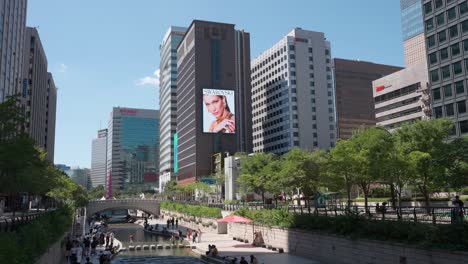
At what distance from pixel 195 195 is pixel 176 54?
264 ft

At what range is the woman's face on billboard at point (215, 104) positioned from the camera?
146 metres

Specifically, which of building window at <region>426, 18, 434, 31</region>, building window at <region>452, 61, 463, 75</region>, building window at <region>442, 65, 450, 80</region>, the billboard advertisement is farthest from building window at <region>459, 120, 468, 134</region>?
the billboard advertisement

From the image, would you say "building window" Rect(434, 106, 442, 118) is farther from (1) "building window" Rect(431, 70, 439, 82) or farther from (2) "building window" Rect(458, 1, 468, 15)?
(2) "building window" Rect(458, 1, 468, 15)

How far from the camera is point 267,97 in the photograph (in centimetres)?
17375

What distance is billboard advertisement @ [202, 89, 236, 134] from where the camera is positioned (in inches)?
5778

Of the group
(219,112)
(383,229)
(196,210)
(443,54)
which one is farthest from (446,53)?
(219,112)

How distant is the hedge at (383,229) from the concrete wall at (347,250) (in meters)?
0.46

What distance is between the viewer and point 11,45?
83.4 m

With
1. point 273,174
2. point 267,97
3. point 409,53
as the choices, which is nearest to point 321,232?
point 273,174

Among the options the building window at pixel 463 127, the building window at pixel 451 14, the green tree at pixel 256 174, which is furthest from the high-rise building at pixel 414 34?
the green tree at pixel 256 174

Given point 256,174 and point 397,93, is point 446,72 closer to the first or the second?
point 256,174

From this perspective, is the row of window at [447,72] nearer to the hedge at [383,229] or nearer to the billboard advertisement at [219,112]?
the hedge at [383,229]

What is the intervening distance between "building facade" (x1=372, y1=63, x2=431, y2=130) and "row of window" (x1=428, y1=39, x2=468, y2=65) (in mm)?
31717

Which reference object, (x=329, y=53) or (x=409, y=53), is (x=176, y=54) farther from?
(x=409, y=53)
